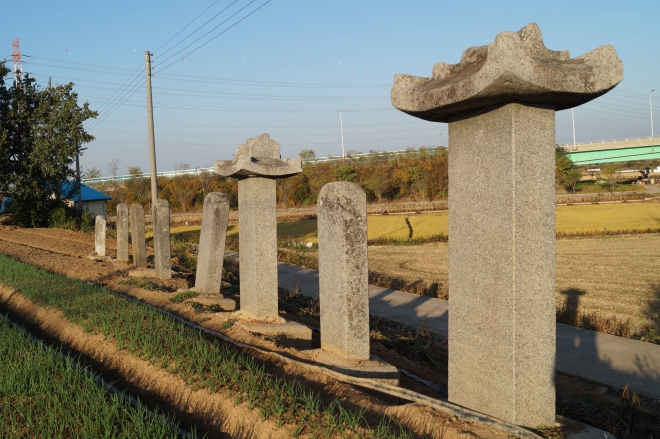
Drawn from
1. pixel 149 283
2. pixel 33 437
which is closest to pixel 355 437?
pixel 33 437

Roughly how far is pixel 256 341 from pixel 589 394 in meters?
3.59

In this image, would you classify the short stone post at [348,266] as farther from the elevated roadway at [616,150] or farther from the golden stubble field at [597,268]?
the elevated roadway at [616,150]

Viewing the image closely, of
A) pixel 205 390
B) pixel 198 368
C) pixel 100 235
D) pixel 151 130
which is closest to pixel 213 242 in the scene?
pixel 198 368

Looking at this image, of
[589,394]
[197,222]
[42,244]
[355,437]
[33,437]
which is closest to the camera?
[355,437]

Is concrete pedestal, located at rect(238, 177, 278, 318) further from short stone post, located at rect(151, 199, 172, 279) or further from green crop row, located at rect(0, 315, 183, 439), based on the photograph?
short stone post, located at rect(151, 199, 172, 279)

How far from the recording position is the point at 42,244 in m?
20.8

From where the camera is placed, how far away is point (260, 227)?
26.7ft

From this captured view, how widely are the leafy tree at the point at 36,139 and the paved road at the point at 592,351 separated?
64.8 feet

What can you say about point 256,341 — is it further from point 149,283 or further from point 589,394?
point 149,283

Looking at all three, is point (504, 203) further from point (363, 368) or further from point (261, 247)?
point (261, 247)

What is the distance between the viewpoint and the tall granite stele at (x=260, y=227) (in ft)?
26.6

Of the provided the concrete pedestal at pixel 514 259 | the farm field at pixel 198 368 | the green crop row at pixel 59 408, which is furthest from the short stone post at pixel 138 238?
the concrete pedestal at pixel 514 259

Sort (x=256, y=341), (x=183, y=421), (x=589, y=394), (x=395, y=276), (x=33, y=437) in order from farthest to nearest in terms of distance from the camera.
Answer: (x=395, y=276) < (x=256, y=341) < (x=589, y=394) < (x=183, y=421) < (x=33, y=437)

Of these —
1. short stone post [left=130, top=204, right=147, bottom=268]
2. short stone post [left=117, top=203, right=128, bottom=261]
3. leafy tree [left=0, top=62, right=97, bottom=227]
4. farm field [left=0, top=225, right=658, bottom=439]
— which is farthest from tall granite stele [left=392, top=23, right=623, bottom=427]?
leafy tree [left=0, top=62, right=97, bottom=227]
